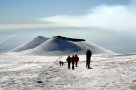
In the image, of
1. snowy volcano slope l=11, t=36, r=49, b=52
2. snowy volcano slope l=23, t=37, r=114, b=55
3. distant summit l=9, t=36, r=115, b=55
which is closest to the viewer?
distant summit l=9, t=36, r=115, b=55

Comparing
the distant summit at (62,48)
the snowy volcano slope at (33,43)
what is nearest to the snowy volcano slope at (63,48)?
the distant summit at (62,48)

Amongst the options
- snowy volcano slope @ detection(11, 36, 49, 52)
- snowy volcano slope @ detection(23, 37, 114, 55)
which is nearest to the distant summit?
snowy volcano slope @ detection(23, 37, 114, 55)

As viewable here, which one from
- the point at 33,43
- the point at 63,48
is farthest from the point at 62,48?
the point at 33,43

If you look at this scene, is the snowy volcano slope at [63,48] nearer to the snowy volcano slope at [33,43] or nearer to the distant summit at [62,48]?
the distant summit at [62,48]

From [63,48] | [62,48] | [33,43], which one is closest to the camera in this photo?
[62,48]

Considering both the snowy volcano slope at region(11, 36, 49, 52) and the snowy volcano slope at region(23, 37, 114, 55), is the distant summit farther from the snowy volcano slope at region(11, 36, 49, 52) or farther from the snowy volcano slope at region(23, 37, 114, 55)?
the snowy volcano slope at region(11, 36, 49, 52)

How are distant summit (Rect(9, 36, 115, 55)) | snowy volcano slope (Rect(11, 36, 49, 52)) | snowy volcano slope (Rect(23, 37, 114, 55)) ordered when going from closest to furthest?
distant summit (Rect(9, 36, 115, 55)) < snowy volcano slope (Rect(23, 37, 114, 55)) < snowy volcano slope (Rect(11, 36, 49, 52))

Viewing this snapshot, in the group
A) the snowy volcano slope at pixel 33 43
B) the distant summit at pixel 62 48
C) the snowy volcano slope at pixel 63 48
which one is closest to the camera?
the distant summit at pixel 62 48

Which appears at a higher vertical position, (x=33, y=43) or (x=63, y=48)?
(x=33, y=43)

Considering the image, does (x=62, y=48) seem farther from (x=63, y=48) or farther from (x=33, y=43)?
(x=33, y=43)

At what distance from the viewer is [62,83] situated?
21828 mm

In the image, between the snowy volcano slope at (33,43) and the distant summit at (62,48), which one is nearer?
the distant summit at (62,48)

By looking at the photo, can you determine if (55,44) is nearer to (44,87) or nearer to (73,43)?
(73,43)

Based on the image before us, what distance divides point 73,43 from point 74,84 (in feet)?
376
